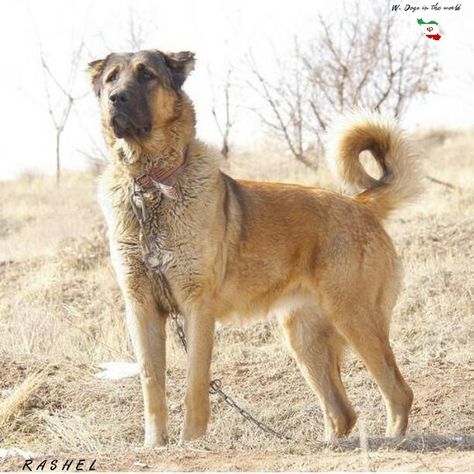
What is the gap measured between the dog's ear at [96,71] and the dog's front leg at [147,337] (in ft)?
3.32

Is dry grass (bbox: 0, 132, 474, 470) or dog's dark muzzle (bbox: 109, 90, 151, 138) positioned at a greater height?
dog's dark muzzle (bbox: 109, 90, 151, 138)

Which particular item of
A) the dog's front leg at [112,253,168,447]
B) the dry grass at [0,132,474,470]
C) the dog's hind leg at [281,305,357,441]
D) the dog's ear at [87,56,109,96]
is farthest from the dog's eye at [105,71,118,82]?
the dry grass at [0,132,474,470]

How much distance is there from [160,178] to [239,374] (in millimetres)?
2589

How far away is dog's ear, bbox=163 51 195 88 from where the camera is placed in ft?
17.1

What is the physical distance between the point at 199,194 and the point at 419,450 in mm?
1833

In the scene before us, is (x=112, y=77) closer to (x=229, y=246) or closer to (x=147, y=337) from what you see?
(x=229, y=246)

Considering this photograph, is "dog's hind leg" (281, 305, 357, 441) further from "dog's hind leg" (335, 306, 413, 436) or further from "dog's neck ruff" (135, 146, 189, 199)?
"dog's neck ruff" (135, 146, 189, 199)

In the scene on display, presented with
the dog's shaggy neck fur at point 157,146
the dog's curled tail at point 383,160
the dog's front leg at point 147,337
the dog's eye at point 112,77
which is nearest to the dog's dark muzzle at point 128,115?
the dog's shaggy neck fur at point 157,146

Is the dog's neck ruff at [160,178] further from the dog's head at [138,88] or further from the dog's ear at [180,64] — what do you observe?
the dog's ear at [180,64]

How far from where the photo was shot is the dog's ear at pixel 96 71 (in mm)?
5234

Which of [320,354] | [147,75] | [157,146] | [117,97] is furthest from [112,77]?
[320,354]

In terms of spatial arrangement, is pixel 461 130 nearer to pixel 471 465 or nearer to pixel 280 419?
pixel 280 419

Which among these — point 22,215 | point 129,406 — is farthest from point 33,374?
point 22,215

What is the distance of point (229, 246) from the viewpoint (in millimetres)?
5238
